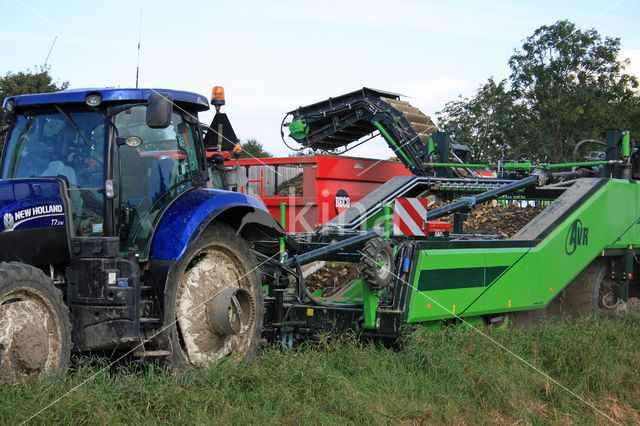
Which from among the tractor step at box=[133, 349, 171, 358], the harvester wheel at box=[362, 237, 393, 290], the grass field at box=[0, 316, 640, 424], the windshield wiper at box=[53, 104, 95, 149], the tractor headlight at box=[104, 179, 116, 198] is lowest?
the grass field at box=[0, 316, 640, 424]

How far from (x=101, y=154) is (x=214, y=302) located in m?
1.34

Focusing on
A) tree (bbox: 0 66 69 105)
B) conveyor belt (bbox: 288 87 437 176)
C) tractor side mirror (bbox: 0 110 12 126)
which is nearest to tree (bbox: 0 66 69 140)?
tree (bbox: 0 66 69 105)

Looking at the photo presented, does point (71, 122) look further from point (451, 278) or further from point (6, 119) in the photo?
point (451, 278)

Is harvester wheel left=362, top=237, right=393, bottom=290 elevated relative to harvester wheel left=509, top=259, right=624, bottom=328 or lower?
elevated

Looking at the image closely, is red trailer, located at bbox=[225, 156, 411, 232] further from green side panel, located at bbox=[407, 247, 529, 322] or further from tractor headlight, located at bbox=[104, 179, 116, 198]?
tractor headlight, located at bbox=[104, 179, 116, 198]

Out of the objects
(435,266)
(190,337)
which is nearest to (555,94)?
(435,266)

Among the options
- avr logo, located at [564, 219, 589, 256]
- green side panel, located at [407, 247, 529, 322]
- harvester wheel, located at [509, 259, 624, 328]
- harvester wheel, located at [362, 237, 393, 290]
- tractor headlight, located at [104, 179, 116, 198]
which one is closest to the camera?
tractor headlight, located at [104, 179, 116, 198]

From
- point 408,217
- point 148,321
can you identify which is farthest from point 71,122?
point 408,217

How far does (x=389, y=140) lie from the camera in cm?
1445

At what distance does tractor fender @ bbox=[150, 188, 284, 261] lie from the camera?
495 cm

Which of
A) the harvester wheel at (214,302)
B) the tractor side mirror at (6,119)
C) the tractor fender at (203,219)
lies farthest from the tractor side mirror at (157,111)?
the tractor side mirror at (6,119)

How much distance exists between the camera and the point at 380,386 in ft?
16.9

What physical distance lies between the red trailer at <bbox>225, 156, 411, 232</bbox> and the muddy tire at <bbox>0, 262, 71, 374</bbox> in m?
7.99

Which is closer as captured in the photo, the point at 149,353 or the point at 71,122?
the point at 149,353
